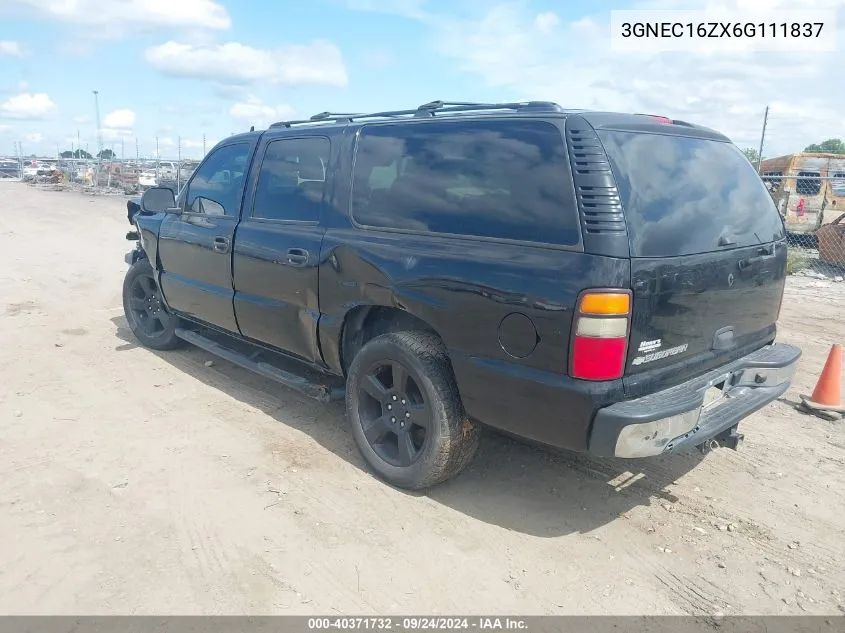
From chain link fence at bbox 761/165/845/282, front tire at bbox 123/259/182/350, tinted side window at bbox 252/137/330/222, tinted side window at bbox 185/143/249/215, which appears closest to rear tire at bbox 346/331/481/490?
tinted side window at bbox 252/137/330/222

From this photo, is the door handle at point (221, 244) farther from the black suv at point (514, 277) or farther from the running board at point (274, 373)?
the running board at point (274, 373)

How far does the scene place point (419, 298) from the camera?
3352 mm

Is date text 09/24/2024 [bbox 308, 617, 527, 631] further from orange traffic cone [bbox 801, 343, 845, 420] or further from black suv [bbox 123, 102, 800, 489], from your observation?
orange traffic cone [bbox 801, 343, 845, 420]

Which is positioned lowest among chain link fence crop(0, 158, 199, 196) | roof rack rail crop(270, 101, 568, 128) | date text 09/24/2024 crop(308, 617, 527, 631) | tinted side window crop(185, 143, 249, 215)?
date text 09/24/2024 crop(308, 617, 527, 631)

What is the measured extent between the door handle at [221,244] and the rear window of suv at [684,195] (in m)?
2.85

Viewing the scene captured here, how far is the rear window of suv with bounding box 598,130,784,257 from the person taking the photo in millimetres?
2893

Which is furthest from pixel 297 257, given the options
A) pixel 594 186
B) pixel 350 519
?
pixel 594 186

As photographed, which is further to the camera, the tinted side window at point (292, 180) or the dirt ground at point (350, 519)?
the tinted side window at point (292, 180)

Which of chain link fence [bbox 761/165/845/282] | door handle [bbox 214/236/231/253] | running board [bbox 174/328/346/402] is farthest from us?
chain link fence [bbox 761/165/845/282]

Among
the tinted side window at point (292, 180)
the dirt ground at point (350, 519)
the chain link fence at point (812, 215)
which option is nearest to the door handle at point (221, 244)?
the tinted side window at point (292, 180)

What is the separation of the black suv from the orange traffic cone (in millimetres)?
1372

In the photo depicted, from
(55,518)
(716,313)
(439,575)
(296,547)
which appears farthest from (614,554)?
(55,518)

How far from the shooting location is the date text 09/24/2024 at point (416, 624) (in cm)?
265

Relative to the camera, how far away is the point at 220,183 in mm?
4953
